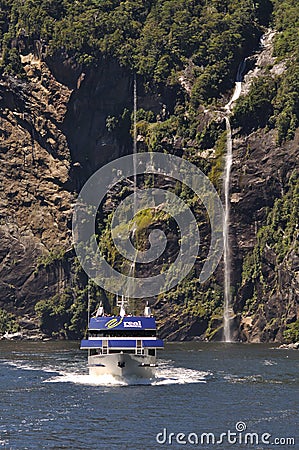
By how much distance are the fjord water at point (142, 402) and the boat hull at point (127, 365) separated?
93cm

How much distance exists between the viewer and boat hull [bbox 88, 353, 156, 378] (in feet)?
362

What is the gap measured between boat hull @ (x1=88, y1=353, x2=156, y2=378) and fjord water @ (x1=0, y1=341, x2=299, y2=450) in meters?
0.93

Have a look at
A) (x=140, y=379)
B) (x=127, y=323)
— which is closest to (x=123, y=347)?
(x=127, y=323)

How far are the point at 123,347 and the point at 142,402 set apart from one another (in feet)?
52.6

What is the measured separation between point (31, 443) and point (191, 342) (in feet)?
379

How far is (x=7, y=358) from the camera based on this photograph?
150875 millimetres

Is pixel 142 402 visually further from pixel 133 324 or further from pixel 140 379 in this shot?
pixel 133 324

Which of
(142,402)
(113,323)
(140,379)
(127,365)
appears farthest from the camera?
(113,323)

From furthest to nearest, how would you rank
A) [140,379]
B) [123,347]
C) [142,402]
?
[123,347] < [140,379] < [142,402]

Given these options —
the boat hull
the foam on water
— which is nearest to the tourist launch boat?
the boat hull

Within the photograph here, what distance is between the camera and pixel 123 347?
368ft

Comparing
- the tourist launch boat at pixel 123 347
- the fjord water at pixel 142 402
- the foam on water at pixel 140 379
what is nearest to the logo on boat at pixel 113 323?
the tourist launch boat at pixel 123 347

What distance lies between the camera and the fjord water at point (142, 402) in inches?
3187

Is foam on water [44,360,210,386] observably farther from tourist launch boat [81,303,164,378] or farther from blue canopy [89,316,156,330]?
blue canopy [89,316,156,330]
